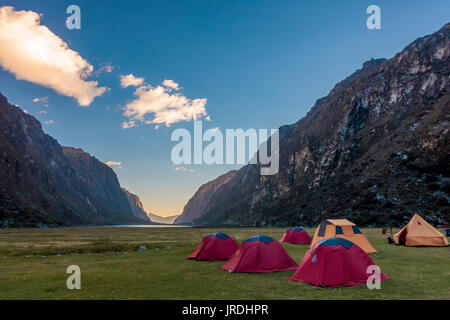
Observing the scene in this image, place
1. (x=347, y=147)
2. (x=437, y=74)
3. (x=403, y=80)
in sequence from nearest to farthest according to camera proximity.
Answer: (x=437, y=74)
(x=403, y=80)
(x=347, y=147)

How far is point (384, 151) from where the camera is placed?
94500 mm

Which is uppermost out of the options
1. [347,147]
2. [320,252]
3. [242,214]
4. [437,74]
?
[437,74]

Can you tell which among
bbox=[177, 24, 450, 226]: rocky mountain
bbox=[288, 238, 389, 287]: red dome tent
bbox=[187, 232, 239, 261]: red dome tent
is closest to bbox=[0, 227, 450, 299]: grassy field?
bbox=[288, 238, 389, 287]: red dome tent

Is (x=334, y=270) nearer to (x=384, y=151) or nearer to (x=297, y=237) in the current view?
(x=297, y=237)

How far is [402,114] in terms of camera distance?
10006 cm

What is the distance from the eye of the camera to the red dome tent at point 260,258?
1653cm

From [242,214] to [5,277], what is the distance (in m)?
188

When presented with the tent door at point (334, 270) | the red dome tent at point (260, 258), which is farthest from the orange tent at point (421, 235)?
the tent door at point (334, 270)

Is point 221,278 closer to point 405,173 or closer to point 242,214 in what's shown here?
point 405,173

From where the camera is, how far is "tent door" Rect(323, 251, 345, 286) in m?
12.9

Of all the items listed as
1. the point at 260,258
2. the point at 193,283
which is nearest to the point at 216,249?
the point at 260,258

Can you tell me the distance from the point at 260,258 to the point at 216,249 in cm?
558

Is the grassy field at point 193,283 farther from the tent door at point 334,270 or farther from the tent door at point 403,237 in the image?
the tent door at point 403,237
